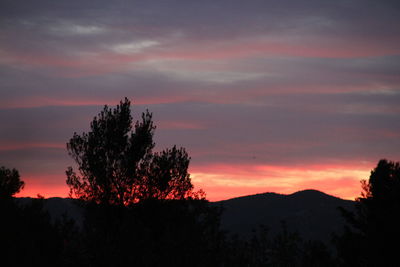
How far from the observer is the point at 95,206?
48781 mm

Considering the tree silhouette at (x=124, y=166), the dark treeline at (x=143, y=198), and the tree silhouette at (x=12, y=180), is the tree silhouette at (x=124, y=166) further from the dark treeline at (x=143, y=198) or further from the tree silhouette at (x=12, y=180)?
the tree silhouette at (x=12, y=180)

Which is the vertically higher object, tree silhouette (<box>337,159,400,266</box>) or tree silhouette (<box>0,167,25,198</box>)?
tree silhouette (<box>0,167,25,198</box>)

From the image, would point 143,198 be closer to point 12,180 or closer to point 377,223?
point 377,223

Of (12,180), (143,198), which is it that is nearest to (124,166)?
(143,198)

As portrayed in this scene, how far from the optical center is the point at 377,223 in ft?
161

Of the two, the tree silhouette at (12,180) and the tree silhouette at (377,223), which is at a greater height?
the tree silhouette at (12,180)

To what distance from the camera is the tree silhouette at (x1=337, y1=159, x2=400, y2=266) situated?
47969 millimetres

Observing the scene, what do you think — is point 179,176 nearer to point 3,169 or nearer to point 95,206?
point 95,206

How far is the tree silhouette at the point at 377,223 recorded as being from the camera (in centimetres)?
4797

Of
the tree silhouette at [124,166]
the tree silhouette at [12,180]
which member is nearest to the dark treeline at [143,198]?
the tree silhouette at [124,166]

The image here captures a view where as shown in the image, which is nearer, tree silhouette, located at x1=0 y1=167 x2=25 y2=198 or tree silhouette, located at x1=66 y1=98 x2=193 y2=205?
tree silhouette, located at x1=66 y1=98 x2=193 y2=205

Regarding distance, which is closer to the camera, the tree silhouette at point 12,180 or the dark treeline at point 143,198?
the dark treeline at point 143,198

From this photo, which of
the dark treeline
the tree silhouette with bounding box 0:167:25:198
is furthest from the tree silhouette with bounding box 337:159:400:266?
the tree silhouette with bounding box 0:167:25:198

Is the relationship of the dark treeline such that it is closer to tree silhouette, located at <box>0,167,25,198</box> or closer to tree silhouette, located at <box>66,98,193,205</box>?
tree silhouette, located at <box>66,98,193,205</box>
